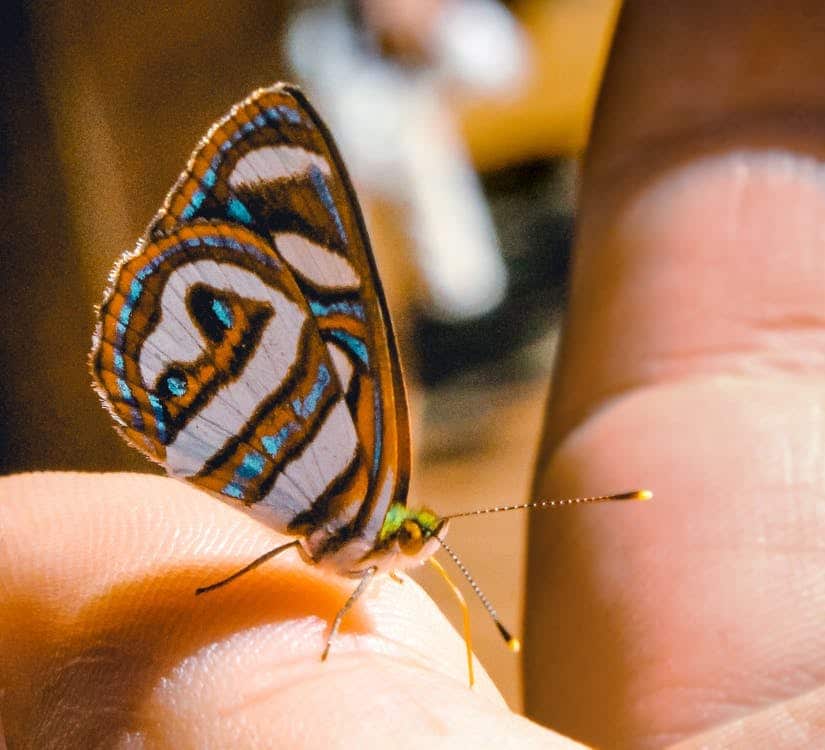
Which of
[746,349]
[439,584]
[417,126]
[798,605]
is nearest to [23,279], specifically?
[439,584]

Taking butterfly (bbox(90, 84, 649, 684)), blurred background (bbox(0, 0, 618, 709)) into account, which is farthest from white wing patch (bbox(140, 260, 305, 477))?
blurred background (bbox(0, 0, 618, 709))

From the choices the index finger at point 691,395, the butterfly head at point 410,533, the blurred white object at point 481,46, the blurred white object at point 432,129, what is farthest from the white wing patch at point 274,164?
the blurred white object at point 481,46

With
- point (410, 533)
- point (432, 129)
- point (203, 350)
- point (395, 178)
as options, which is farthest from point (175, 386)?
point (432, 129)

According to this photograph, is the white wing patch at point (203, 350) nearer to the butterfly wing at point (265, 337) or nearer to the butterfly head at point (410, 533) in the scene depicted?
the butterfly wing at point (265, 337)

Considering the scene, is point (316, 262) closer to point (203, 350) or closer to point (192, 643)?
point (203, 350)

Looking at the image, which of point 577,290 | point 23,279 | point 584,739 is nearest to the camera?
point 584,739

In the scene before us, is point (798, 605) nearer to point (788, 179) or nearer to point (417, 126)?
point (788, 179)
